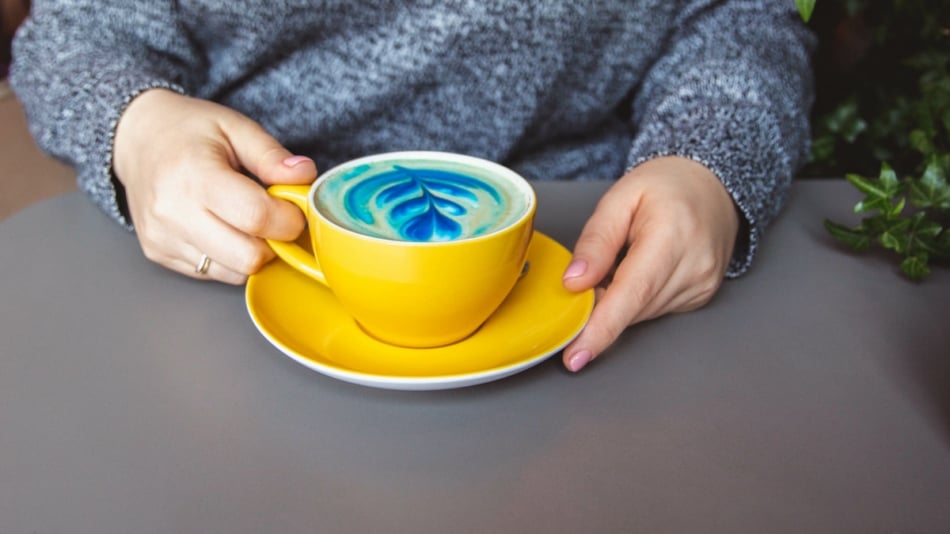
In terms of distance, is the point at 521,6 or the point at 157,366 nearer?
the point at 157,366

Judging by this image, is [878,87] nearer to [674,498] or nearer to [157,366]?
[674,498]

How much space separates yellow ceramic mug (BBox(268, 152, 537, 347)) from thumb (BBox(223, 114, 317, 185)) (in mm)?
18

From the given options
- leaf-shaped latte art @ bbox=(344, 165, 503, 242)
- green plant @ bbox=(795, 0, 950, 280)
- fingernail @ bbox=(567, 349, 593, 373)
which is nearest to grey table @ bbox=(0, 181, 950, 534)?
fingernail @ bbox=(567, 349, 593, 373)

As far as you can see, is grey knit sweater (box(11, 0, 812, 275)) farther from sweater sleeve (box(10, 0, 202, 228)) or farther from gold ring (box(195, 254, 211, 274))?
gold ring (box(195, 254, 211, 274))

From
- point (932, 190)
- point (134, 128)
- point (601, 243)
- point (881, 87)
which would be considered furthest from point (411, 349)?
point (881, 87)

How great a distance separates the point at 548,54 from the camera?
→ 89 cm

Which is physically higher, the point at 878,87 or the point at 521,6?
the point at 521,6

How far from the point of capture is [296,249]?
60cm

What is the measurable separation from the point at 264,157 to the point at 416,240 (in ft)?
0.63

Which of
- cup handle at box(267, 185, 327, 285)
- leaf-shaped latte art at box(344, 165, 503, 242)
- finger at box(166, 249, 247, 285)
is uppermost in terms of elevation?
leaf-shaped latte art at box(344, 165, 503, 242)

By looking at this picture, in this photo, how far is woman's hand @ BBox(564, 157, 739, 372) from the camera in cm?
58

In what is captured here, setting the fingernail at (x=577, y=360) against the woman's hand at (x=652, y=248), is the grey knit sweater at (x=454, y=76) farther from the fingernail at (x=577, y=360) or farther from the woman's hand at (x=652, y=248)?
the fingernail at (x=577, y=360)

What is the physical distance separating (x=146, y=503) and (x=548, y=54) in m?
0.66

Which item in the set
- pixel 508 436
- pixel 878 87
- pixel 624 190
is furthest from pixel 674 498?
pixel 878 87
